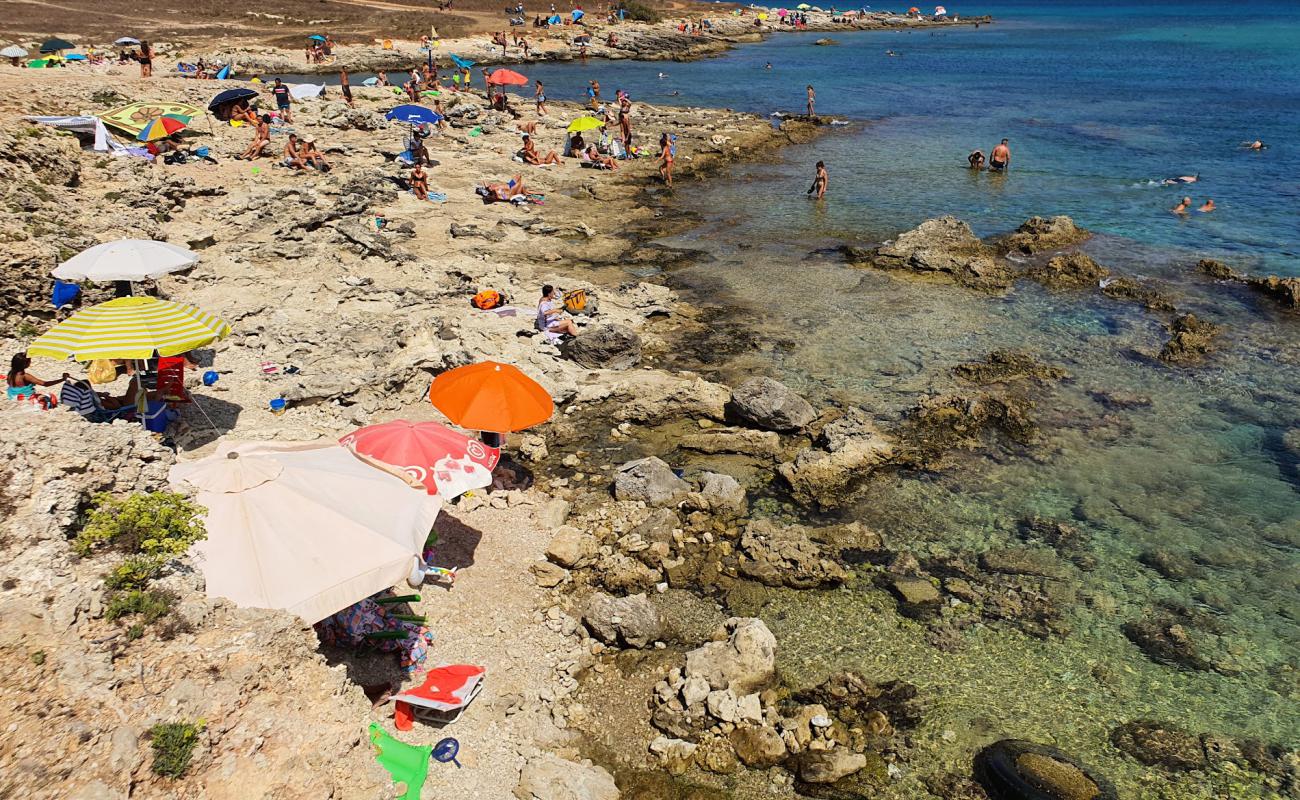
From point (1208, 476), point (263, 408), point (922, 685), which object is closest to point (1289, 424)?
point (1208, 476)

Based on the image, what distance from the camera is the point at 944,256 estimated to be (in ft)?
72.9

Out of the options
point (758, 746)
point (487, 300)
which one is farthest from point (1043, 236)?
point (758, 746)

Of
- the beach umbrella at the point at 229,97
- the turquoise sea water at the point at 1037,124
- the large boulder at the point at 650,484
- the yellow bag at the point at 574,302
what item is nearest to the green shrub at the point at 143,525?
the large boulder at the point at 650,484

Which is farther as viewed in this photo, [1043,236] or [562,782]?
[1043,236]

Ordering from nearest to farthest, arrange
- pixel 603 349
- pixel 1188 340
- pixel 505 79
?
1. pixel 603 349
2. pixel 1188 340
3. pixel 505 79

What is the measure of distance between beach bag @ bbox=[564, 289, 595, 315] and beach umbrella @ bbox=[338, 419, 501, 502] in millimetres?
7854

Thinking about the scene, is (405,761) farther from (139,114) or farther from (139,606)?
(139,114)

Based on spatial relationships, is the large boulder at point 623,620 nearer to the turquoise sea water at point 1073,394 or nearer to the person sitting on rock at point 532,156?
the turquoise sea water at point 1073,394

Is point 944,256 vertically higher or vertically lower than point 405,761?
higher

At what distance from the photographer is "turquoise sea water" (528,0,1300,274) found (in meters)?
27.6

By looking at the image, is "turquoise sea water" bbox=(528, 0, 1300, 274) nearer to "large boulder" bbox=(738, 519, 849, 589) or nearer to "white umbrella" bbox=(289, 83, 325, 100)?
"large boulder" bbox=(738, 519, 849, 589)

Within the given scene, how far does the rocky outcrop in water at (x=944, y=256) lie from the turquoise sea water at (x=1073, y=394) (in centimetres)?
78

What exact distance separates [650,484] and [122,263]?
975 centimetres

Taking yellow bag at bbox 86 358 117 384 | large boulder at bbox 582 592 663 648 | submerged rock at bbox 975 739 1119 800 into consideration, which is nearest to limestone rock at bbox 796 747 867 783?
submerged rock at bbox 975 739 1119 800
